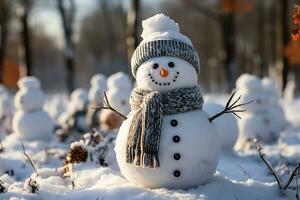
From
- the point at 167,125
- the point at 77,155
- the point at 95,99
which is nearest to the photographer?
the point at 167,125

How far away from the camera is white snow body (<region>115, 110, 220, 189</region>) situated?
16.6ft

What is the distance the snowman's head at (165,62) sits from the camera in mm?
5277

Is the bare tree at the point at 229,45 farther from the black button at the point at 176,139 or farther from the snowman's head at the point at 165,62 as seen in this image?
the black button at the point at 176,139

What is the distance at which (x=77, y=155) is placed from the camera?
6844mm

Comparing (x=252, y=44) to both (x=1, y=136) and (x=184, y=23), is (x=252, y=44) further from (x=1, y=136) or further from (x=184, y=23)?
(x=1, y=136)

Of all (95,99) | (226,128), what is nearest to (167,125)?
(226,128)

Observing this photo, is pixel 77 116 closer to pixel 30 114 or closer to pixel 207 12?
pixel 30 114

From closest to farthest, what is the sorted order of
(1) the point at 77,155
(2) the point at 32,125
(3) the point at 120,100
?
(1) the point at 77,155 < (2) the point at 32,125 < (3) the point at 120,100

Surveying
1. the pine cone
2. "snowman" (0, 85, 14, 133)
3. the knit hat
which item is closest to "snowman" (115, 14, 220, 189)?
the knit hat

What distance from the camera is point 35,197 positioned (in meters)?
4.99

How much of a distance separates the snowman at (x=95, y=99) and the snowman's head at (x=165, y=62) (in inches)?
254

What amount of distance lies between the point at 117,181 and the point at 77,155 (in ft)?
4.72

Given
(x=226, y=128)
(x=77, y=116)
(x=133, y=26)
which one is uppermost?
(x=133, y=26)

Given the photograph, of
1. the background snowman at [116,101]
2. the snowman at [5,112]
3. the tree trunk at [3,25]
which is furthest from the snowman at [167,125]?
the tree trunk at [3,25]
